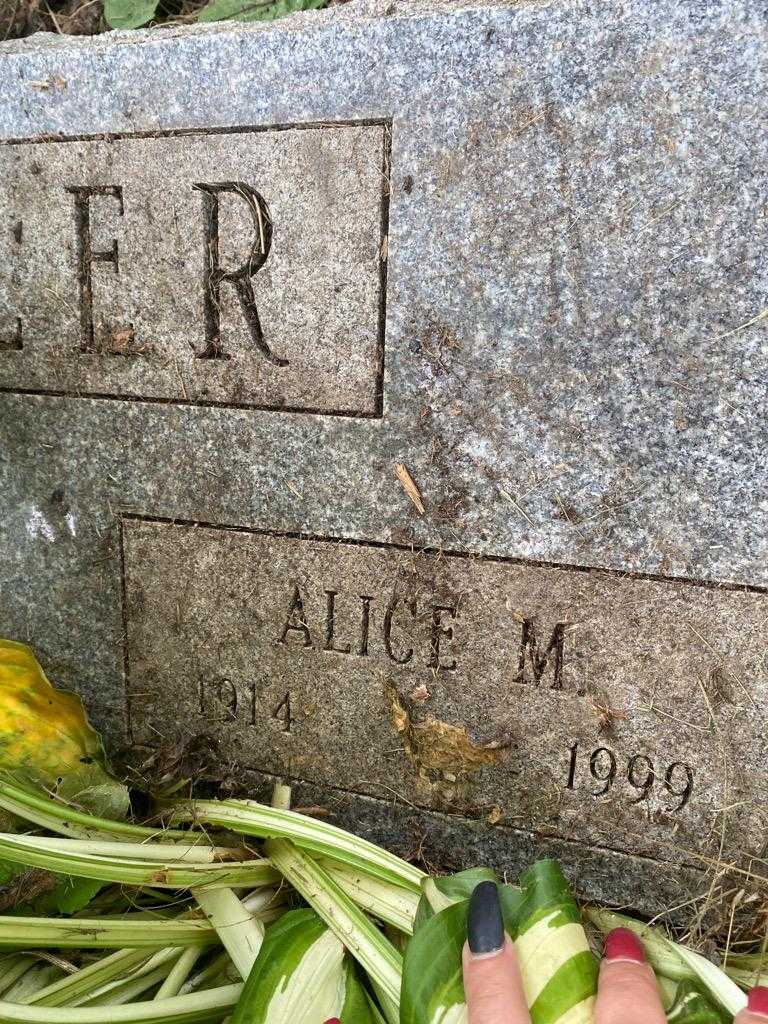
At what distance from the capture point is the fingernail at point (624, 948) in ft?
4.99

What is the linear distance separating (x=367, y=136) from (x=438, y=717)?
4.19 feet

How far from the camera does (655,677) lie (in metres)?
1.67

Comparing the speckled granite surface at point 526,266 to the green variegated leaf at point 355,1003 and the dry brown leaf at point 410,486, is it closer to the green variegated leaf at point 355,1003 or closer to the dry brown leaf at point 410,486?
the dry brown leaf at point 410,486

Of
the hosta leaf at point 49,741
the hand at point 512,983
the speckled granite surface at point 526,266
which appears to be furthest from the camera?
the hosta leaf at point 49,741

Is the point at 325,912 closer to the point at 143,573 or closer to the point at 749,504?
the point at 143,573

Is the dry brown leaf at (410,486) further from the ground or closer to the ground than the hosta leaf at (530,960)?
further from the ground

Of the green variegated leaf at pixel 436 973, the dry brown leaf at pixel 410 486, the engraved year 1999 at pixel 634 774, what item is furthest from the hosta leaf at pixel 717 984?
the dry brown leaf at pixel 410 486

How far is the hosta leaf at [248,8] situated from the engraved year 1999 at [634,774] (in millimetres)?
1962

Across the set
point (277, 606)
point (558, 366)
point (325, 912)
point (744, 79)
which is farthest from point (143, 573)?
point (744, 79)

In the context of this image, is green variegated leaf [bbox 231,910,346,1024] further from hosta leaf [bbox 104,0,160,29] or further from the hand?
hosta leaf [bbox 104,0,160,29]

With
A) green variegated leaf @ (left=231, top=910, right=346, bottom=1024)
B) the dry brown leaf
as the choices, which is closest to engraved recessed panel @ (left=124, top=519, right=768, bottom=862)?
the dry brown leaf

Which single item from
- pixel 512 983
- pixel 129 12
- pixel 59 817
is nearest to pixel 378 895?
pixel 512 983

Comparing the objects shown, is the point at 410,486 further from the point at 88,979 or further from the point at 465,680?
the point at 88,979

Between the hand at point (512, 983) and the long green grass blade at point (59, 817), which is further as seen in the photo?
the long green grass blade at point (59, 817)
